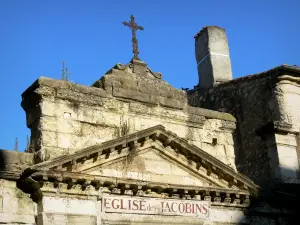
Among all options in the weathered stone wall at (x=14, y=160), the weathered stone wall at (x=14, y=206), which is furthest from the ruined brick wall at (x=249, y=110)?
the weathered stone wall at (x=14, y=206)

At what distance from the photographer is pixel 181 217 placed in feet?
31.9

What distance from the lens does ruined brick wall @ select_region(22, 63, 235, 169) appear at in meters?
9.41

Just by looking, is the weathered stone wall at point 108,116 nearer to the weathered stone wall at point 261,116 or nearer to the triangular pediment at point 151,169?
the triangular pediment at point 151,169

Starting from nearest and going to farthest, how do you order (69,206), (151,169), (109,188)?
(69,206)
(109,188)
(151,169)

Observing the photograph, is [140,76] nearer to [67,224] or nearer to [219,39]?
[67,224]

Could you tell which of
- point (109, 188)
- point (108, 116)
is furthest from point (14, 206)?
point (108, 116)

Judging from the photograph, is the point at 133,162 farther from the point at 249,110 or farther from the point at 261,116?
the point at 249,110

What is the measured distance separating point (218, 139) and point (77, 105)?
11.5 ft

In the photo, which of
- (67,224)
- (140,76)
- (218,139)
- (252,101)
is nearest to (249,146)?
(252,101)

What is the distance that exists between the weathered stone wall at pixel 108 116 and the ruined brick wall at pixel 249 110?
10.8 feet

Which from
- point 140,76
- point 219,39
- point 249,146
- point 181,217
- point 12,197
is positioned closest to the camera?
point 12,197

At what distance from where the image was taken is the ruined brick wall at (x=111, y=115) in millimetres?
9406

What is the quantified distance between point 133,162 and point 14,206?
7.88ft

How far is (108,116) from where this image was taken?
398 inches
